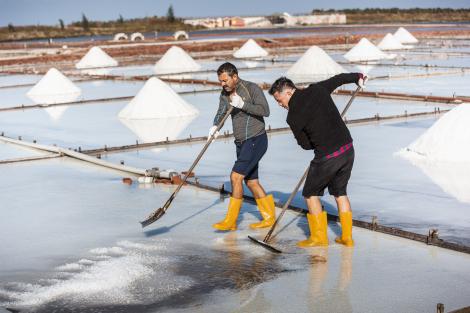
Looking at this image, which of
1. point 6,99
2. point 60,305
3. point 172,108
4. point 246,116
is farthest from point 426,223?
point 6,99

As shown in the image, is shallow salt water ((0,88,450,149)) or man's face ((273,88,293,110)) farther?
shallow salt water ((0,88,450,149))

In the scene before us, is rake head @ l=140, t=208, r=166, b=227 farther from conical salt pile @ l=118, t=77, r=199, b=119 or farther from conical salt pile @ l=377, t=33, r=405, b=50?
conical salt pile @ l=377, t=33, r=405, b=50

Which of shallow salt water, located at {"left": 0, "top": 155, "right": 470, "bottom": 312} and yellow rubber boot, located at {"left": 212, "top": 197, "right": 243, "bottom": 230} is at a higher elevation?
yellow rubber boot, located at {"left": 212, "top": 197, "right": 243, "bottom": 230}

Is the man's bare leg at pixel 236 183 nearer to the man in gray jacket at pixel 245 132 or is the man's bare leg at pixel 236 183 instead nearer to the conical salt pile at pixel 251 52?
the man in gray jacket at pixel 245 132

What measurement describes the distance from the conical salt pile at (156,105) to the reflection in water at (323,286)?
711 centimetres

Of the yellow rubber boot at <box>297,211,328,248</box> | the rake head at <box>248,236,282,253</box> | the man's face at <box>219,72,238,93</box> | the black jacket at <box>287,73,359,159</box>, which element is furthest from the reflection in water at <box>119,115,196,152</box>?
the black jacket at <box>287,73,359,159</box>

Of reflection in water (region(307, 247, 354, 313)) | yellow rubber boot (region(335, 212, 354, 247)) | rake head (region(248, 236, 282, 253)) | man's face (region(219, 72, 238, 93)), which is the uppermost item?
man's face (region(219, 72, 238, 93))

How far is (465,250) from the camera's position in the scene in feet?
15.6

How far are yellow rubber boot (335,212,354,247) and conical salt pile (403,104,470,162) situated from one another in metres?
2.90

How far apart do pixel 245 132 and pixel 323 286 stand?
4.35 ft

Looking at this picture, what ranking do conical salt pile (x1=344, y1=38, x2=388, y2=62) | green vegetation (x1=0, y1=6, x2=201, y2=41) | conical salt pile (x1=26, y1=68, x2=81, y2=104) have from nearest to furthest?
conical salt pile (x1=26, y1=68, x2=81, y2=104) < conical salt pile (x1=344, y1=38, x2=388, y2=62) < green vegetation (x1=0, y1=6, x2=201, y2=41)

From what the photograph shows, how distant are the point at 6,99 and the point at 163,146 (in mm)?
7735

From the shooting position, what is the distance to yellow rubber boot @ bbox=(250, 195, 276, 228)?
547cm

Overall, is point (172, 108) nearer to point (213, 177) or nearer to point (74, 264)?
point (213, 177)
